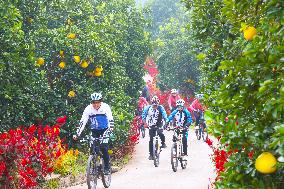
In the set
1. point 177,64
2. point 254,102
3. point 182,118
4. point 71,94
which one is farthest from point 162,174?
point 177,64

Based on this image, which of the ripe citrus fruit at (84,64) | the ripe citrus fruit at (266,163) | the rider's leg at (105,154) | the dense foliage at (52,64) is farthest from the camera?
the ripe citrus fruit at (84,64)

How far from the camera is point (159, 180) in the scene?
37.3ft

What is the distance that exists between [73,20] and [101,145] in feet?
25.2

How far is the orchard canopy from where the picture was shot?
324 cm

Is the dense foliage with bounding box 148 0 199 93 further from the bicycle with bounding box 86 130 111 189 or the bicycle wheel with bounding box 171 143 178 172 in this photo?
the bicycle with bounding box 86 130 111 189

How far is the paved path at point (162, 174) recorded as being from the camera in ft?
35.2

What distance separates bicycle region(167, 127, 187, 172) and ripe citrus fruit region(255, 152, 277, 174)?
940 centimetres

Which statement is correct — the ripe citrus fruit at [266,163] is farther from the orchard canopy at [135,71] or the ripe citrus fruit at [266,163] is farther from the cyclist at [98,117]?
the cyclist at [98,117]

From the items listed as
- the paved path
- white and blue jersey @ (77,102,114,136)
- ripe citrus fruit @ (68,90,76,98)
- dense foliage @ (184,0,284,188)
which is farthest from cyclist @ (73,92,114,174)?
dense foliage @ (184,0,284,188)

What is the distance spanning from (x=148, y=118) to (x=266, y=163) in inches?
434

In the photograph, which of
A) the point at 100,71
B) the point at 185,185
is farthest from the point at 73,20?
the point at 185,185

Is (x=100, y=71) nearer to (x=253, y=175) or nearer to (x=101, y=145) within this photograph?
(x=101, y=145)

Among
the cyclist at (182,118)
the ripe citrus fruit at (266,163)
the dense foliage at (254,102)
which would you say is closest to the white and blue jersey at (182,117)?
the cyclist at (182,118)

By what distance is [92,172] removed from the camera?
956 centimetres
